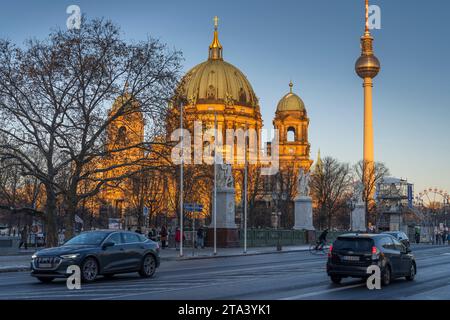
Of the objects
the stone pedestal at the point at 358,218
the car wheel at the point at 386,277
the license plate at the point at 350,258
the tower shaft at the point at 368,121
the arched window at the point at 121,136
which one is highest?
the tower shaft at the point at 368,121

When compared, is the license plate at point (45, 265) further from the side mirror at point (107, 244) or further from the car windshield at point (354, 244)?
the car windshield at point (354, 244)

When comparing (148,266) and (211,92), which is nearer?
(148,266)

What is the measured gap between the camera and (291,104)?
142 metres

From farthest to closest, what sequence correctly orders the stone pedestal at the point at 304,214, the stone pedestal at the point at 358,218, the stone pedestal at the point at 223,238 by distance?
the stone pedestal at the point at 358,218, the stone pedestal at the point at 304,214, the stone pedestal at the point at 223,238

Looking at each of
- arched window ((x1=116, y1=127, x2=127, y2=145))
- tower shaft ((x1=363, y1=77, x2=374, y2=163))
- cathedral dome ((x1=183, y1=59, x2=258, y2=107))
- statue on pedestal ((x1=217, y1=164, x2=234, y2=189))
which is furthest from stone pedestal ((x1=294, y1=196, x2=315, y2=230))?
cathedral dome ((x1=183, y1=59, x2=258, y2=107))

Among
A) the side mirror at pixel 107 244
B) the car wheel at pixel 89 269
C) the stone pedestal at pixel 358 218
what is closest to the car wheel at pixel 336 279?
the side mirror at pixel 107 244

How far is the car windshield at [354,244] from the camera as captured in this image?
19.7 m

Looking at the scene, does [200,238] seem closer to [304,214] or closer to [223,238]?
[223,238]

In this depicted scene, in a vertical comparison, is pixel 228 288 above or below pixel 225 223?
below

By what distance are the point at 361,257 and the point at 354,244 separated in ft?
1.55

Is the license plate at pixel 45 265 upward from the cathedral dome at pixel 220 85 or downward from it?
downward

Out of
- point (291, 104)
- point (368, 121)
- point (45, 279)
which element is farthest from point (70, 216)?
point (291, 104)

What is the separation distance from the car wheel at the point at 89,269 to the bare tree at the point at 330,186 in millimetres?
71957
